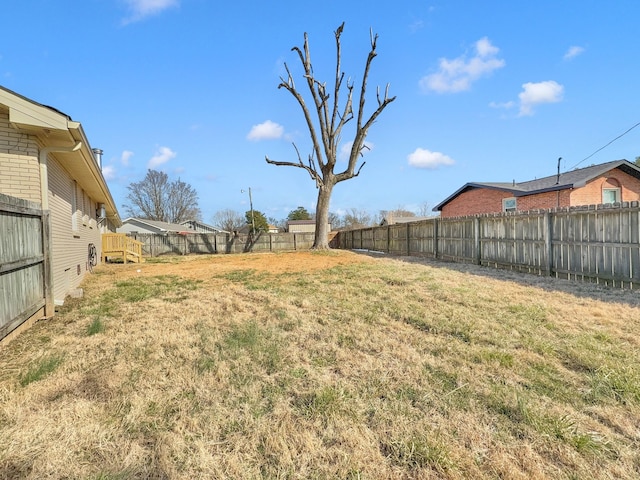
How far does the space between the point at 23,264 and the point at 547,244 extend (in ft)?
30.3

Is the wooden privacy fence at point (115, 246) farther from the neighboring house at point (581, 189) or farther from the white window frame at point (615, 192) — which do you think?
the white window frame at point (615, 192)

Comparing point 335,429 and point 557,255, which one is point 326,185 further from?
point 335,429

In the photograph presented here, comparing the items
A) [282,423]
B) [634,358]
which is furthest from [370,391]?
[634,358]

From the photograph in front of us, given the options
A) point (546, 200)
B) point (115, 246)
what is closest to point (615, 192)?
point (546, 200)

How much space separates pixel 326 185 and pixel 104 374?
13885mm

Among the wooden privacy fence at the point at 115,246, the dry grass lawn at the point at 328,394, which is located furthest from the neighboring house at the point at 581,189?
the wooden privacy fence at the point at 115,246

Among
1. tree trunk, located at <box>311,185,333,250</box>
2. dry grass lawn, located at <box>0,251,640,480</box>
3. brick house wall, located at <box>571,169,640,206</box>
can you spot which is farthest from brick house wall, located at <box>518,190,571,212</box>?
dry grass lawn, located at <box>0,251,640,480</box>

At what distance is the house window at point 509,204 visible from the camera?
55.0ft

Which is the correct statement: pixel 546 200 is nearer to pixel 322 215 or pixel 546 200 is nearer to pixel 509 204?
pixel 509 204

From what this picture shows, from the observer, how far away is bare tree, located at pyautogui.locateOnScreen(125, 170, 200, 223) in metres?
45.0

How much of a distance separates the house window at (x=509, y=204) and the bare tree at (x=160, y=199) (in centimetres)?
4159

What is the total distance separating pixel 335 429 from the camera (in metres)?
1.86

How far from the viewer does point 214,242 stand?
2309cm

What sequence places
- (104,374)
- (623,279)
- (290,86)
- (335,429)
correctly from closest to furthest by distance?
(335,429), (104,374), (623,279), (290,86)
